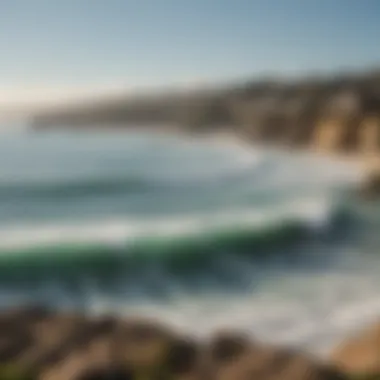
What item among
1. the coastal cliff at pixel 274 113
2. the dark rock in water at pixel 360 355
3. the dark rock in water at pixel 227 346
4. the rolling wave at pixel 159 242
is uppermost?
the coastal cliff at pixel 274 113

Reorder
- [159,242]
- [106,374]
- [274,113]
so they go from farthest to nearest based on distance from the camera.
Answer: [274,113], [159,242], [106,374]

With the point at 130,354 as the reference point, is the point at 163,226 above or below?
above

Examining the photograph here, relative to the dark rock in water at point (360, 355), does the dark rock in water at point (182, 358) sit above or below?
above

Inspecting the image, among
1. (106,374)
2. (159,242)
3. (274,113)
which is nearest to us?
(106,374)

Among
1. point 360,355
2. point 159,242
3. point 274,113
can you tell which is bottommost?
point 360,355

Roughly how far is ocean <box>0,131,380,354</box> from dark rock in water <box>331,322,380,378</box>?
0.07 feet

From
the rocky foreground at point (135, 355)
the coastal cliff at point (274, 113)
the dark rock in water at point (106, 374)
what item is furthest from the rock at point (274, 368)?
the coastal cliff at point (274, 113)

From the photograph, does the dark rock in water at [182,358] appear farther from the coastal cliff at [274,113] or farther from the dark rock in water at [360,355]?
the coastal cliff at [274,113]

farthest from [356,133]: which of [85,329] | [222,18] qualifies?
[85,329]

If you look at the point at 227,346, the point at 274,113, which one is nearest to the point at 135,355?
the point at 227,346

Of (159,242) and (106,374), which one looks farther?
(159,242)

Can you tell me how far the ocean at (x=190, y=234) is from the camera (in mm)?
1068

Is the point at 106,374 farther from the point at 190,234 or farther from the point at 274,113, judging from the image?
the point at 274,113

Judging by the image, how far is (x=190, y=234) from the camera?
1.14m
